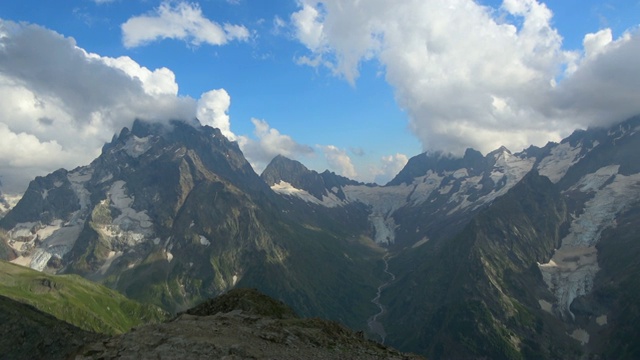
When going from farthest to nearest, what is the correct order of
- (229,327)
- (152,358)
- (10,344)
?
1. (10,344)
2. (229,327)
3. (152,358)

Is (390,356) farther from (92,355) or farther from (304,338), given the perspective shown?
(92,355)

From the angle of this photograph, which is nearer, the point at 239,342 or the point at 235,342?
the point at 235,342

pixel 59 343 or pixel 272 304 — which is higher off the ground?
pixel 272 304

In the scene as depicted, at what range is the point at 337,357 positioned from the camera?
158ft

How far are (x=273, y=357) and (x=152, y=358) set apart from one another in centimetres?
1019

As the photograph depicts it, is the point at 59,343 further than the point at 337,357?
Yes

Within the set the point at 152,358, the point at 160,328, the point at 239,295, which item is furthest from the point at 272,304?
the point at 152,358

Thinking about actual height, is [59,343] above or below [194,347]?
below

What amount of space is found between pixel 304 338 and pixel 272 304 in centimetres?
3547

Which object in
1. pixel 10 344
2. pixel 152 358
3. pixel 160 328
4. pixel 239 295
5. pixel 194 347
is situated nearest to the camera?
pixel 152 358

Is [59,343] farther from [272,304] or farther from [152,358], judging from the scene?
[152,358]

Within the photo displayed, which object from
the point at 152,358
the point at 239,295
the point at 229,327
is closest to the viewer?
the point at 152,358

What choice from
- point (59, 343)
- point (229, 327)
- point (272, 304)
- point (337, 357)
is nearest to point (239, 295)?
point (272, 304)

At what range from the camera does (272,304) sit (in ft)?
283
